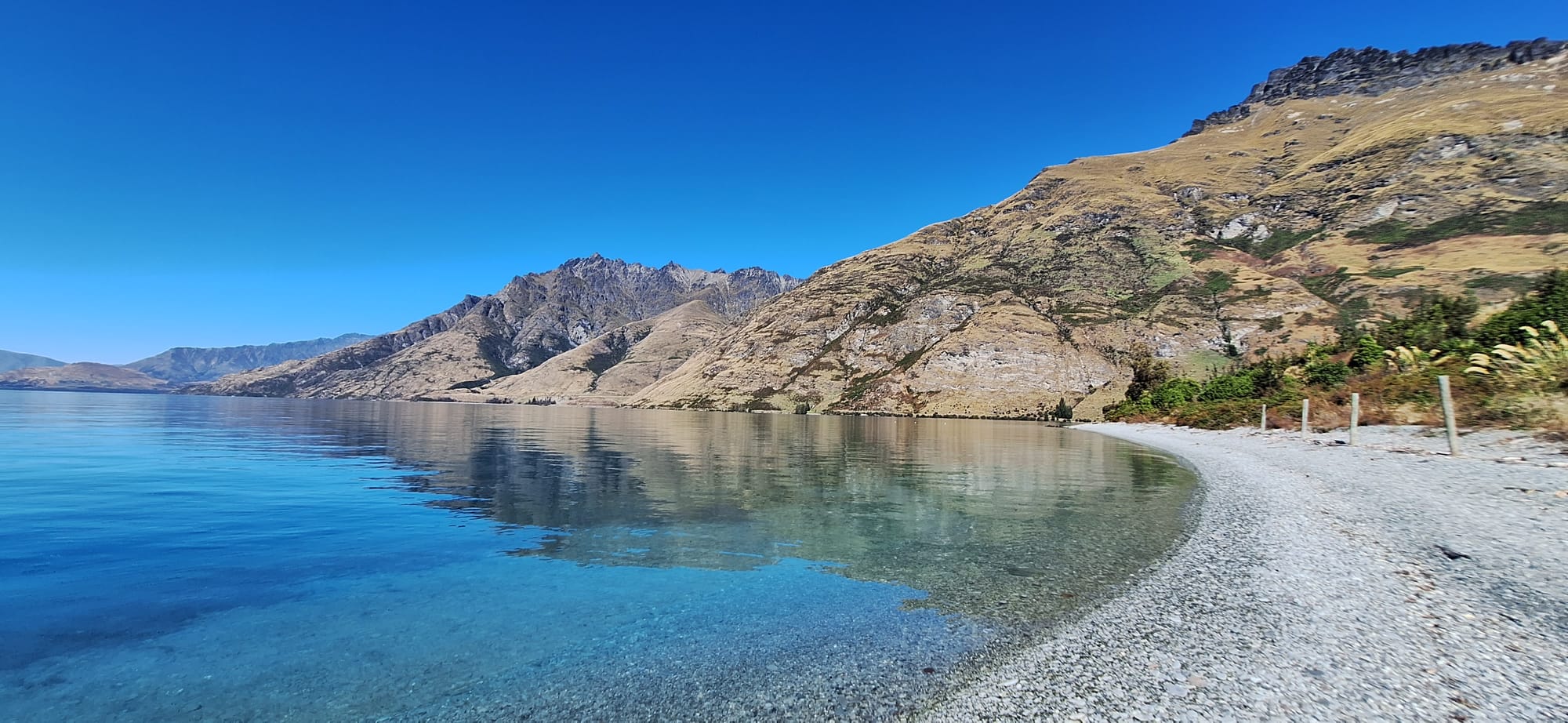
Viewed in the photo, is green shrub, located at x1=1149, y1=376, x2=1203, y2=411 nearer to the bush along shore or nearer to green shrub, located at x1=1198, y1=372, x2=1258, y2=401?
green shrub, located at x1=1198, y1=372, x2=1258, y2=401

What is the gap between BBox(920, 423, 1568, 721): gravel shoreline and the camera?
7.90 metres

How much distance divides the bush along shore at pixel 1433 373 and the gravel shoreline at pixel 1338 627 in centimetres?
1546

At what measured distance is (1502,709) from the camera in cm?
707

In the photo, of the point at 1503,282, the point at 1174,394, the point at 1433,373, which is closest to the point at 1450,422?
the point at 1433,373

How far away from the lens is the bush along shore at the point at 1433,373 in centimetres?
3127

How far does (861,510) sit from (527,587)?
1515 centimetres

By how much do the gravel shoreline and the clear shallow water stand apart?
1485mm

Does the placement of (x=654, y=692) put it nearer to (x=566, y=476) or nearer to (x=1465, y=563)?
(x=1465, y=563)

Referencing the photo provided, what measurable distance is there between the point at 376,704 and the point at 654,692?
158 inches

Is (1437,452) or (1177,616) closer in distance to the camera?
(1177,616)

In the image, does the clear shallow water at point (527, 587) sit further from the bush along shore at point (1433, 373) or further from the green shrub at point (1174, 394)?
the green shrub at point (1174, 394)

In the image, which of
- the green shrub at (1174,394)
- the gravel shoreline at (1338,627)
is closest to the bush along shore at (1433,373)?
the gravel shoreline at (1338,627)

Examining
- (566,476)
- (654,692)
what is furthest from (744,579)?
(566,476)

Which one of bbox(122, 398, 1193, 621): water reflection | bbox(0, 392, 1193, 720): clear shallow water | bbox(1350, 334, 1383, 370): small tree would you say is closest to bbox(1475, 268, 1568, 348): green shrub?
bbox(1350, 334, 1383, 370): small tree
